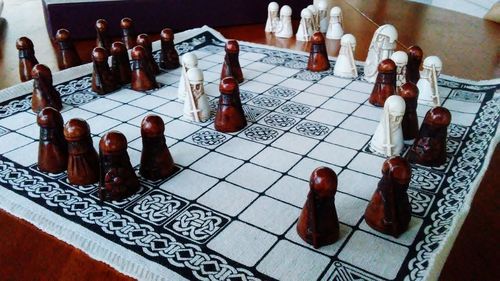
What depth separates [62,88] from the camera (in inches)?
40.9

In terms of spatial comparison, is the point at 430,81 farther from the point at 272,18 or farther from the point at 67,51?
the point at 67,51

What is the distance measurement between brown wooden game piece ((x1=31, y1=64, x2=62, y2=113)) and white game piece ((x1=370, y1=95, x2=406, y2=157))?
65 centimetres

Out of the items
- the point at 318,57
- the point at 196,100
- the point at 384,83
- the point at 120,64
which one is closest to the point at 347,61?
the point at 318,57

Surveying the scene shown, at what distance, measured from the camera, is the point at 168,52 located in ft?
3.83

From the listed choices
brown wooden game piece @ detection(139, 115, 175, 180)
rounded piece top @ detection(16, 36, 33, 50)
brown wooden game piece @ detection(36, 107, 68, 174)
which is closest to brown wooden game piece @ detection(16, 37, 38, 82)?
rounded piece top @ detection(16, 36, 33, 50)

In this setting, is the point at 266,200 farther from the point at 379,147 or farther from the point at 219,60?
the point at 219,60

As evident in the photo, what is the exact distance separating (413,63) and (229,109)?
0.47 metres

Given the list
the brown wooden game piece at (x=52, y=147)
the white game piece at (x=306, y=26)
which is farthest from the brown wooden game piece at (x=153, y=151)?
the white game piece at (x=306, y=26)

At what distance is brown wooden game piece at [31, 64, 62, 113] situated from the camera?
889mm

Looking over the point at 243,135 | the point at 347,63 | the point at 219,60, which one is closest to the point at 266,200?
the point at 243,135

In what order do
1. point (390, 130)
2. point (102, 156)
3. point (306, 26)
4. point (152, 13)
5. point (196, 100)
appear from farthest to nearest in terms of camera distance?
point (152, 13) < point (306, 26) < point (196, 100) < point (390, 130) < point (102, 156)

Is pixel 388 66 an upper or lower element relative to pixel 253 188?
upper

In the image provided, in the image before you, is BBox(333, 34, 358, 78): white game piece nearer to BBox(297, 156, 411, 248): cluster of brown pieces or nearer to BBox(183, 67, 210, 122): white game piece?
BBox(183, 67, 210, 122): white game piece

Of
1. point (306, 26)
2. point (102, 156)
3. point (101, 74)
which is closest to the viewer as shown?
point (102, 156)
